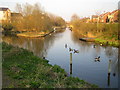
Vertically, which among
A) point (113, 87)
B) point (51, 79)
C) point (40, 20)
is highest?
point (40, 20)

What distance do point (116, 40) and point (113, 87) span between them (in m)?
15.7

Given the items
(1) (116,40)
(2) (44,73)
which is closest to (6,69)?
(2) (44,73)

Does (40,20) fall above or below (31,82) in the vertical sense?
above

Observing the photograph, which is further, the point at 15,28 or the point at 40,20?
the point at 15,28

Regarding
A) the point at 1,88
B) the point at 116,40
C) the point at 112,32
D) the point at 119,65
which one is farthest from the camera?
the point at 112,32

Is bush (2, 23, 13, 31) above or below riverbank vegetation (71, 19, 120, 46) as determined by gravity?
above

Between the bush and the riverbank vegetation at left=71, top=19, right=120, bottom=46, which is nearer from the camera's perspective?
the riverbank vegetation at left=71, top=19, right=120, bottom=46

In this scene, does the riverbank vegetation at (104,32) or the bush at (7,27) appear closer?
the riverbank vegetation at (104,32)

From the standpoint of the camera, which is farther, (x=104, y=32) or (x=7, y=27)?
(x=7, y=27)

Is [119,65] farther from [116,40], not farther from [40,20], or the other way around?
[40,20]

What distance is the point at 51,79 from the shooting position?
23.2ft

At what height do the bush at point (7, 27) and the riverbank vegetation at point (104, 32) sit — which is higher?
the bush at point (7, 27)

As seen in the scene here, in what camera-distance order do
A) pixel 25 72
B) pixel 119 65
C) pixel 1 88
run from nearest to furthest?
pixel 1 88 → pixel 25 72 → pixel 119 65

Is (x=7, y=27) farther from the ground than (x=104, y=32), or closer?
farther from the ground
